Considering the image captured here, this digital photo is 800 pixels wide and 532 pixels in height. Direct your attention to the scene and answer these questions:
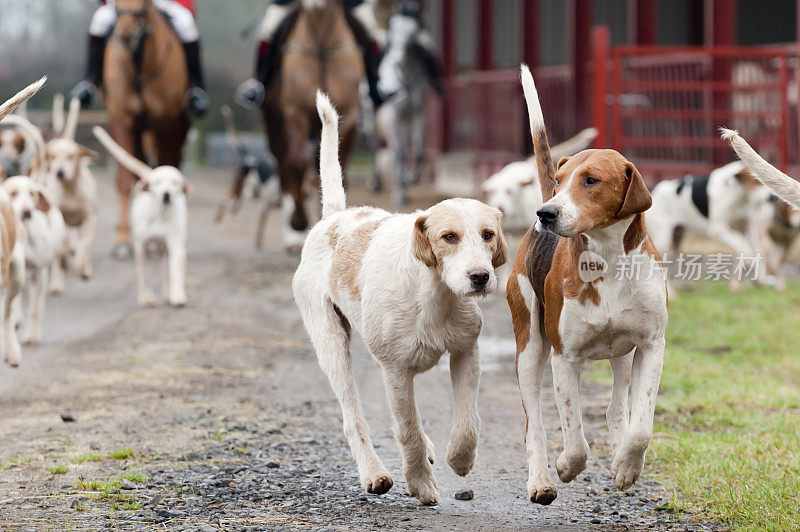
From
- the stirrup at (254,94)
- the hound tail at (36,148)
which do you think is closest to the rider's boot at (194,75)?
the stirrup at (254,94)

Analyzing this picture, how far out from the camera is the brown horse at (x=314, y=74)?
1200cm

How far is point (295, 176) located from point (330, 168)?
7.03 metres

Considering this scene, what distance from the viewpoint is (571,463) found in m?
4.41

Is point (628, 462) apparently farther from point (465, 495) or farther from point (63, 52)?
point (63, 52)

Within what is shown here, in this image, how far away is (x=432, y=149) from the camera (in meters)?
24.1

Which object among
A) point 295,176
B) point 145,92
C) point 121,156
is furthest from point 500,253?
point 145,92

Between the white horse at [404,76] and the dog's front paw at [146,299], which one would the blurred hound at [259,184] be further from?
the dog's front paw at [146,299]

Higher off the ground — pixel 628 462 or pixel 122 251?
pixel 628 462

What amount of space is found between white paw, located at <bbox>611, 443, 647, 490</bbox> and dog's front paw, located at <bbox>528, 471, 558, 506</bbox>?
23 centimetres

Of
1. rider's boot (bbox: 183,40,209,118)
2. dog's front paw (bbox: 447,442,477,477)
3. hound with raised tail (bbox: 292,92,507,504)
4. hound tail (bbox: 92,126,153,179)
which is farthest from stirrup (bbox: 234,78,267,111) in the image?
dog's front paw (bbox: 447,442,477,477)

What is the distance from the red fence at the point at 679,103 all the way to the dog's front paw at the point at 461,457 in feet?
25.9

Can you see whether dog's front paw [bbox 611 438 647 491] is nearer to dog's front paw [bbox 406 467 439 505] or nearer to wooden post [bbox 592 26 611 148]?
dog's front paw [bbox 406 467 439 505]

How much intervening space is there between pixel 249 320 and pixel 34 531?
502 centimetres

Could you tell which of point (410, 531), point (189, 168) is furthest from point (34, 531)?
point (189, 168)
